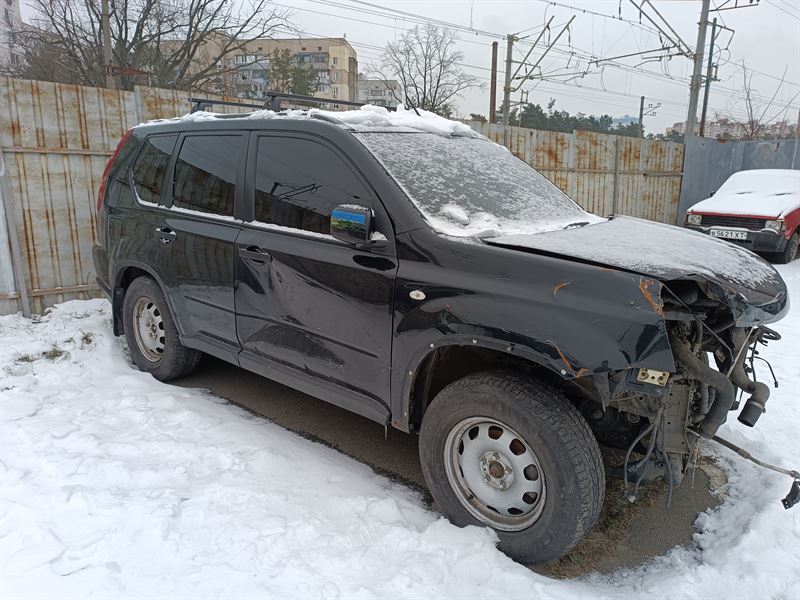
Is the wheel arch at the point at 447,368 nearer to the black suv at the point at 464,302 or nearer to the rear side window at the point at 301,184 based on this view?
the black suv at the point at 464,302

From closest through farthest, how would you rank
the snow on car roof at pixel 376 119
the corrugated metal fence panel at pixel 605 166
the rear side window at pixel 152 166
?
the snow on car roof at pixel 376 119 < the rear side window at pixel 152 166 < the corrugated metal fence panel at pixel 605 166

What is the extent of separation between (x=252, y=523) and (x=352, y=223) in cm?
155

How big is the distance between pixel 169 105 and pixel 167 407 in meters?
4.00

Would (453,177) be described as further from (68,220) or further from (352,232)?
(68,220)

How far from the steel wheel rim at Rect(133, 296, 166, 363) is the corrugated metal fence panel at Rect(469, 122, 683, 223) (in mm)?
6520

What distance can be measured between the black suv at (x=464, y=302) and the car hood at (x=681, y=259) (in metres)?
0.02

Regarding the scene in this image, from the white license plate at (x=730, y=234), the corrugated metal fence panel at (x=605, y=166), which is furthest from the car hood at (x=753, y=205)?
the corrugated metal fence panel at (x=605, y=166)

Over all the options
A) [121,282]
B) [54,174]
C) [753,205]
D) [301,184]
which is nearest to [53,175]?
[54,174]

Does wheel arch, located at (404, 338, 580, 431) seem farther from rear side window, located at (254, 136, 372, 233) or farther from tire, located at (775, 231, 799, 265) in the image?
tire, located at (775, 231, 799, 265)

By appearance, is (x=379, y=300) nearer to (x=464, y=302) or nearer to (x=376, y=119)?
(x=464, y=302)

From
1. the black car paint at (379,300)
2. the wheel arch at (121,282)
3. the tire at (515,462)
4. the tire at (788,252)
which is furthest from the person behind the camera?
the tire at (788,252)

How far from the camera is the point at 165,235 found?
414 cm

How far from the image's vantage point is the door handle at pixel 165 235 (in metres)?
4.09

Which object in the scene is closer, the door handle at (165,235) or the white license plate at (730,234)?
the door handle at (165,235)
